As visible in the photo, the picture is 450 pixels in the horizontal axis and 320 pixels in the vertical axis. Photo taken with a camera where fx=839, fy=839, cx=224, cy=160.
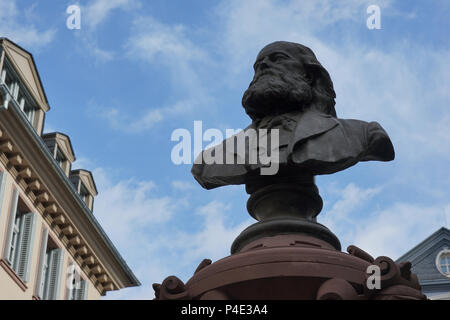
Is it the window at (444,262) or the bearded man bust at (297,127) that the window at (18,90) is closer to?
the window at (444,262)

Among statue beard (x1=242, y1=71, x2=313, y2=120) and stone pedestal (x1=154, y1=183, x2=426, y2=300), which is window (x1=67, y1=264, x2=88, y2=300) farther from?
stone pedestal (x1=154, y1=183, x2=426, y2=300)

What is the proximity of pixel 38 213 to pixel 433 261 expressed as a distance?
1118cm

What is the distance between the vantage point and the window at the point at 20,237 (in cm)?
2209

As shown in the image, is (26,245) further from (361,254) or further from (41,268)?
(361,254)

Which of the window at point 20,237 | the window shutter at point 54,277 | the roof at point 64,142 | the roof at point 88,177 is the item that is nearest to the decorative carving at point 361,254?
the window at point 20,237

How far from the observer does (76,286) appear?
2653 cm

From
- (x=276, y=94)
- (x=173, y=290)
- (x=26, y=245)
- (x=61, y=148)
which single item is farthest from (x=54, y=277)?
(x=173, y=290)

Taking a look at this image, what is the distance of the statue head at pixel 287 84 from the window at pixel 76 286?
19635mm

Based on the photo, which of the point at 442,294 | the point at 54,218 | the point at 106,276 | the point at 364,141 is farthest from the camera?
the point at 106,276
